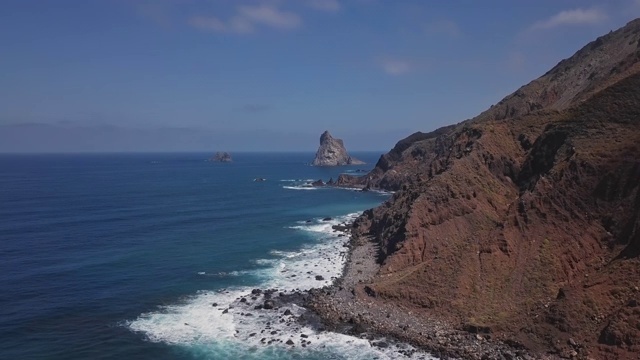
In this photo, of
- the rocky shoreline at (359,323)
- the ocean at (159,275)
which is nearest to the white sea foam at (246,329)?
the ocean at (159,275)

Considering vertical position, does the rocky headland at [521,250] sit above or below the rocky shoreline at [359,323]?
above

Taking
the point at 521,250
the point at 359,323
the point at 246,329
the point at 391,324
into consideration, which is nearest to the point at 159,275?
the point at 246,329

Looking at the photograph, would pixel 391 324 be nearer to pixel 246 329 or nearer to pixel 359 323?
pixel 359 323

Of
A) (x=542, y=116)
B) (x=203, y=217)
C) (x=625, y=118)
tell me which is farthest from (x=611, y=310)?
(x=203, y=217)

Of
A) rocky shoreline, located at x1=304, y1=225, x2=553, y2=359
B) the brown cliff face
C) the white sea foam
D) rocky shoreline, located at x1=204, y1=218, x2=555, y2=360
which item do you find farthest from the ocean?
the brown cliff face

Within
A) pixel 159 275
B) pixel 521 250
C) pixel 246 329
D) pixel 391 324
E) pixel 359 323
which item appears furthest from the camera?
pixel 159 275

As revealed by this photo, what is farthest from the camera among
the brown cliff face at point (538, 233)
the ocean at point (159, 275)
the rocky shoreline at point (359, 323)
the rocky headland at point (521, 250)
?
the ocean at point (159, 275)

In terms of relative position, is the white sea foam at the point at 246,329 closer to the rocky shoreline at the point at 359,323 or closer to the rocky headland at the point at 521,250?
the rocky shoreline at the point at 359,323
